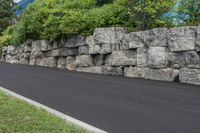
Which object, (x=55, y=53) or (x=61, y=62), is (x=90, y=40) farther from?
(x=55, y=53)

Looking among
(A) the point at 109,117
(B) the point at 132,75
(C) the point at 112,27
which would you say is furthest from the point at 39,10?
(A) the point at 109,117

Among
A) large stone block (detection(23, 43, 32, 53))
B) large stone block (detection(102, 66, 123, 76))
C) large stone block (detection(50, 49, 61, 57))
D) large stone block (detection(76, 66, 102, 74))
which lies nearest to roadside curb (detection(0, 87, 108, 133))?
large stone block (detection(102, 66, 123, 76))

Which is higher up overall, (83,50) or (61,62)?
(83,50)

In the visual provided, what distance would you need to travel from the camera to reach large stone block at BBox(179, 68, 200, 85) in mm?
11289

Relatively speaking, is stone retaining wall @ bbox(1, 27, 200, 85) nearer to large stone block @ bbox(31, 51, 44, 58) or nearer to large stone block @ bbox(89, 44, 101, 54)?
large stone block @ bbox(89, 44, 101, 54)

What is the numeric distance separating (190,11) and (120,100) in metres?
5.20

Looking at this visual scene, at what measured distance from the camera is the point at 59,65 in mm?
18062

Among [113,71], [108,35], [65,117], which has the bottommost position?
[65,117]

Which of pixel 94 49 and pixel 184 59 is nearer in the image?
pixel 184 59

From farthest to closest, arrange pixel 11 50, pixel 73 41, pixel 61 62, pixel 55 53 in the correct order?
pixel 11 50
pixel 55 53
pixel 61 62
pixel 73 41

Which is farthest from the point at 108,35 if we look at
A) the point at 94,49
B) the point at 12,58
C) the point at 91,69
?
the point at 12,58

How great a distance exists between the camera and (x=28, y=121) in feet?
22.9

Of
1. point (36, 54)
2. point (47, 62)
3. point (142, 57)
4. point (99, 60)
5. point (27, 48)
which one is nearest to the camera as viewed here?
point (142, 57)

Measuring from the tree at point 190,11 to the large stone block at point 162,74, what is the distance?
1.84m
